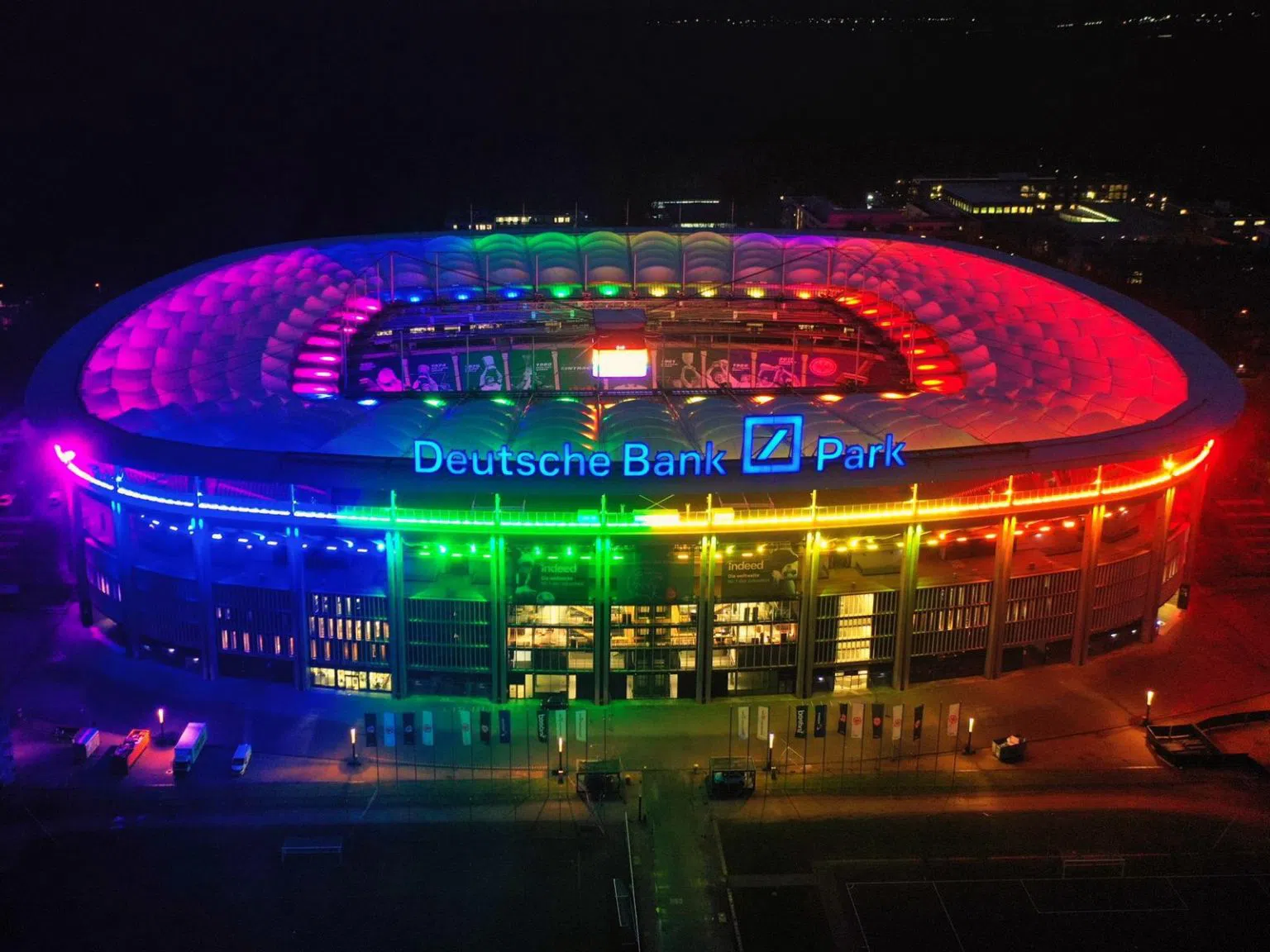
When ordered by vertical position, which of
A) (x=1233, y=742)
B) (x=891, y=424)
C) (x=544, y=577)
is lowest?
(x=1233, y=742)

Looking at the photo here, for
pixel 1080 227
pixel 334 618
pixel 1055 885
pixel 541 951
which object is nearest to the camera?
pixel 541 951

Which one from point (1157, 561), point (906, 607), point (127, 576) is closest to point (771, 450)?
point (906, 607)

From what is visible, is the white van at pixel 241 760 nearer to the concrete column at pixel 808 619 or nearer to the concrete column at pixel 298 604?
the concrete column at pixel 298 604

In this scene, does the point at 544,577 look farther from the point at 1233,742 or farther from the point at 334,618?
the point at 1233,742

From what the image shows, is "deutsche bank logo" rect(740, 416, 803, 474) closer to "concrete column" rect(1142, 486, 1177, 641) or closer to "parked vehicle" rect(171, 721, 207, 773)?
"concrete column" rect(1142, 486, 1177, 641)

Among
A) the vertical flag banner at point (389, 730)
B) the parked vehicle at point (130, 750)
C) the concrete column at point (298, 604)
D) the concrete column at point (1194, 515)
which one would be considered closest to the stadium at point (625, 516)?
the concrete column at point (298, 604)

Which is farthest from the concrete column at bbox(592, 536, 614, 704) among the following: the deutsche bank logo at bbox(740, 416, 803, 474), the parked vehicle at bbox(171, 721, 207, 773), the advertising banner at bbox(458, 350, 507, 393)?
the advertising banner at bbox(458, 350, 507, 393)

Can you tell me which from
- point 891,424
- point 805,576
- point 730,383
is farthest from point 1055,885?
point 730,383
